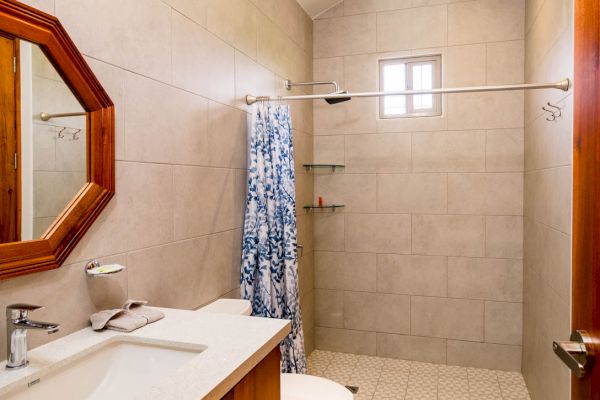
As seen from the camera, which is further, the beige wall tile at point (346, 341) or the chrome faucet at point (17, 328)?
the beige wall tile at point (346, 341)

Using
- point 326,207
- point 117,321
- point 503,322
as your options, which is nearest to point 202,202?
point 117,321

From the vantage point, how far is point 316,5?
3471 mm

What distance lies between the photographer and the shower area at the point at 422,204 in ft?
10.5

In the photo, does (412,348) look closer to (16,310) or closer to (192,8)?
(192,8)

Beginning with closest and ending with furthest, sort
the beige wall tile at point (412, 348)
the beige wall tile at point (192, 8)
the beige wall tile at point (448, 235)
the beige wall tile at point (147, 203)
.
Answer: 1. the beige wall tile at point (147, 203)
2. the beige wall tile at point (192, 8)
3. the beige wall tile at point (448, 235)
4. the beige wall tile at point (412, 348)

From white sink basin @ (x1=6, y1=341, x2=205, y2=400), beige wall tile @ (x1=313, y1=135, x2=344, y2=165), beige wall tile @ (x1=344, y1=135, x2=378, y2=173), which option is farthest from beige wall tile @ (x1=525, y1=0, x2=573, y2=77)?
white sink basin @ (x1=6, y1=341, x2=205, y2=400)

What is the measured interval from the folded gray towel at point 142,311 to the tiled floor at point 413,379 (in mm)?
1896

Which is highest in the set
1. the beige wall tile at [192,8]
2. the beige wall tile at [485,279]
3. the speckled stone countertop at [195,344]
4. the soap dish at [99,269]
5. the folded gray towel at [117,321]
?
the beige wall tile at [192,8]

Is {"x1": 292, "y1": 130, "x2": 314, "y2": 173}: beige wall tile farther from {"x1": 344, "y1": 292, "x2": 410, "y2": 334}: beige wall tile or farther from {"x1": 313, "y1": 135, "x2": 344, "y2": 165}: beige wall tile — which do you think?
{"x1": 344, "y1": 292, "x2": 410, "y2": 334}: beige wall tile

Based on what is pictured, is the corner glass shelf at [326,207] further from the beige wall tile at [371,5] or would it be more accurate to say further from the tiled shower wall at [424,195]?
the beige wall tile at [371,5]

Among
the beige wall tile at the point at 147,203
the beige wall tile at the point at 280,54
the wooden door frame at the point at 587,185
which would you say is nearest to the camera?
the wooden door frame at the point at 587,185

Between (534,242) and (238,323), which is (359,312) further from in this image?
(238,323)

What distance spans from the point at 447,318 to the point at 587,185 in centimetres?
282

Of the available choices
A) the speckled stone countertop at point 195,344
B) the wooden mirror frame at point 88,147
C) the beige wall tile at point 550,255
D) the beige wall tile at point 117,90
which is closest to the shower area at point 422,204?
the beige wall tile at point 550,255
